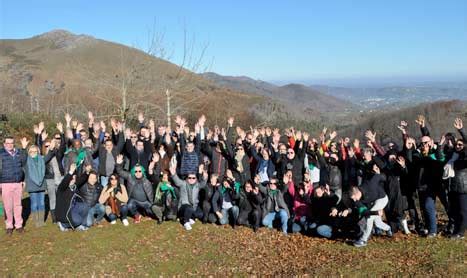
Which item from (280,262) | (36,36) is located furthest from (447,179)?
(36,36)

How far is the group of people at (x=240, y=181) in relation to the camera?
10023 millimetres

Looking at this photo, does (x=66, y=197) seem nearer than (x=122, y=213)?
Yes

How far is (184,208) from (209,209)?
2.32ft

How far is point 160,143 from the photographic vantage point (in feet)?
42.4

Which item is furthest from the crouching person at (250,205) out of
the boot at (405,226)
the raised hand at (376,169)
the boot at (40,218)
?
the boot at (40,218)

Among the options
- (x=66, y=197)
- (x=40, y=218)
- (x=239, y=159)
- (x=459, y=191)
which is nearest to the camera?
(x=459, y=191)

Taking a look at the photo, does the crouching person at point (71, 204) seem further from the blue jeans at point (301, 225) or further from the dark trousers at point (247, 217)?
the blue jeans at point (301, 225)

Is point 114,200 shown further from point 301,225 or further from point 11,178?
point 301,225

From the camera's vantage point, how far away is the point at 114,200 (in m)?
11.6

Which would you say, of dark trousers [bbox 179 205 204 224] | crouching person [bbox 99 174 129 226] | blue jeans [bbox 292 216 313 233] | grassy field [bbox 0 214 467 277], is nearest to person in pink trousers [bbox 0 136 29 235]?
grassy field [bbox 0 214 467 277]

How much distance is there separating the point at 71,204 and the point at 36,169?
1.34 meters

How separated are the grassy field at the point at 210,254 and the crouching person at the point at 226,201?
0.53m

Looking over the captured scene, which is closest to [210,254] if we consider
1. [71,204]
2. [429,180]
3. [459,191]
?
[71,204]

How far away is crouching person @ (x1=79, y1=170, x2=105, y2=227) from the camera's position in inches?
440
